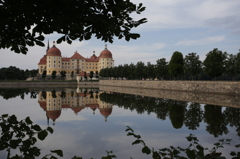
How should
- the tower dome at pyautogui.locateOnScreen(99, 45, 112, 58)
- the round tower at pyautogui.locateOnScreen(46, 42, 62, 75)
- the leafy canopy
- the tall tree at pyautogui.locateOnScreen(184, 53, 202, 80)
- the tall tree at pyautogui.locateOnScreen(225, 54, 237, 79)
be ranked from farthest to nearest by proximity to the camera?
the tower dome at pyautogui.locateOnScreen(99, 45, 112, 58), the round tower at pyautogui.locateOnScreen(46, 42, 62, 75), the tall tree at pyautogui.locateOnScreen(184, 53, 202, 80), the tall tree at pyautogui.locateOnScreen(225, 54, 237, 79), the leafy canopy

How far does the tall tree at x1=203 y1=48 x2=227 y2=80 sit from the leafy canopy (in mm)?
31525

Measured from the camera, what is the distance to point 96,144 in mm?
8195

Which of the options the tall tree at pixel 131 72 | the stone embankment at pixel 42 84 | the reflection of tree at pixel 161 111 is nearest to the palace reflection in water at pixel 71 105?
the reflection of tree at pixel 161 111

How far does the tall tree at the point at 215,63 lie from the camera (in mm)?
31625

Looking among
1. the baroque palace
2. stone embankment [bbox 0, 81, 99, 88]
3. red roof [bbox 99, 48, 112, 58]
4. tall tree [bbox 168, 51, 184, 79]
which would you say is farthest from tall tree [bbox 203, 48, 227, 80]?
red roof [bbox 99, 48, 112, 58]

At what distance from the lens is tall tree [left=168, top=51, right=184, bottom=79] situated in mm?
40781

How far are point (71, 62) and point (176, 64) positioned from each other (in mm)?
69610

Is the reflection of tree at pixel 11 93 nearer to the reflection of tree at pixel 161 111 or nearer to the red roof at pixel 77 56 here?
the reflection of tree at pixel 161 111

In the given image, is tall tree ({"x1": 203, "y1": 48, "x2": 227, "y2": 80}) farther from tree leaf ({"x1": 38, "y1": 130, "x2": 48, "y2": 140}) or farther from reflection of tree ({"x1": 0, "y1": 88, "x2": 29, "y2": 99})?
tree leaf ({"x1": 38, "y1": 130, "x2": 48, "y2": 140})

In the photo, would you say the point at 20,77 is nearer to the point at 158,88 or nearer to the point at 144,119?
the point at 158,88

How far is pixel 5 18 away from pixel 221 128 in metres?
10.4

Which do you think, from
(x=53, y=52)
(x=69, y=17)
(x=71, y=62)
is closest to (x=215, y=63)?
(x=69, y=17)

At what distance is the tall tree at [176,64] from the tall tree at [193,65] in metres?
2.69

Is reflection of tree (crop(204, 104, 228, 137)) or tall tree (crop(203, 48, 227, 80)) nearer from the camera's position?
reflection of tree (crop(204, 104, 228, 137))
